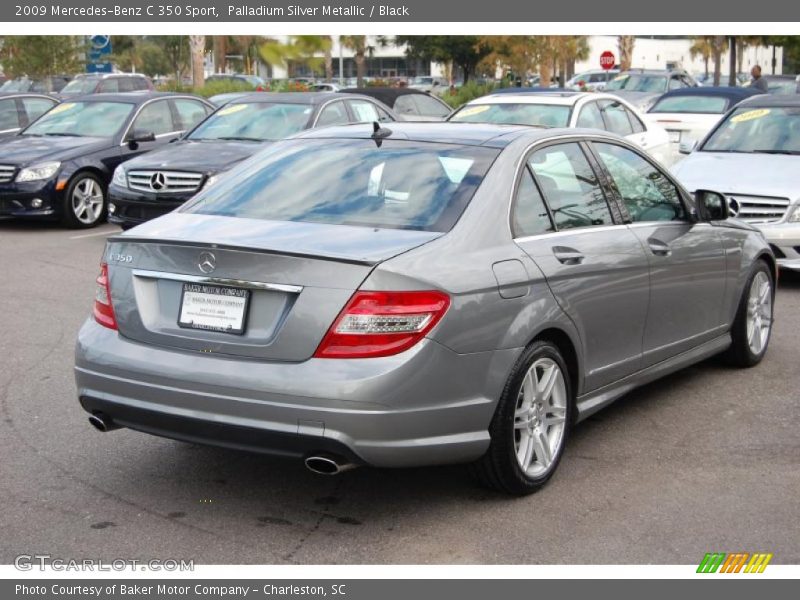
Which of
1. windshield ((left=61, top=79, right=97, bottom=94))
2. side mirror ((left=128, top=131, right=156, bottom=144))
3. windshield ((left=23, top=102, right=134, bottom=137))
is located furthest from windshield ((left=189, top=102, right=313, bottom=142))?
windshield ((left=61, top=79, right=97, bottom=94))

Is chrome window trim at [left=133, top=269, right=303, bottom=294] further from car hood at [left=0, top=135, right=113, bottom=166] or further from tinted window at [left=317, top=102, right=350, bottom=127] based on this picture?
car hood at [left=0, top=135, right=113, bottom=166]

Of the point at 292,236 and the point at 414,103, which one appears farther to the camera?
the point at 414,103

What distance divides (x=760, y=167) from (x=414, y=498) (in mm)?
7071

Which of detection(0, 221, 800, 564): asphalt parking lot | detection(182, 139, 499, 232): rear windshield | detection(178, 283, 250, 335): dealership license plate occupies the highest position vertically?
detection(182, 139, 499, 232): rear windshield

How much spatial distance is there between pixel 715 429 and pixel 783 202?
15.3 ft

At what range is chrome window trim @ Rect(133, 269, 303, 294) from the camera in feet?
14.4

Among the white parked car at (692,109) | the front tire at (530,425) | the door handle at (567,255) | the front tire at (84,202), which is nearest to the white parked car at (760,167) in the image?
the door handle at (567,255)

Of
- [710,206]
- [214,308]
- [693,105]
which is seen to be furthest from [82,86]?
[214,308]

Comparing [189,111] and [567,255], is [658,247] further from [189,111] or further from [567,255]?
[189,111]

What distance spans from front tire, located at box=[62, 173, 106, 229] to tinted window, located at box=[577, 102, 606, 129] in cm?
615

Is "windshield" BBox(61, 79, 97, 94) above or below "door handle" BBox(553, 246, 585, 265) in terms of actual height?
above

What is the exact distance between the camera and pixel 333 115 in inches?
546

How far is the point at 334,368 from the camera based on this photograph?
170 inches
